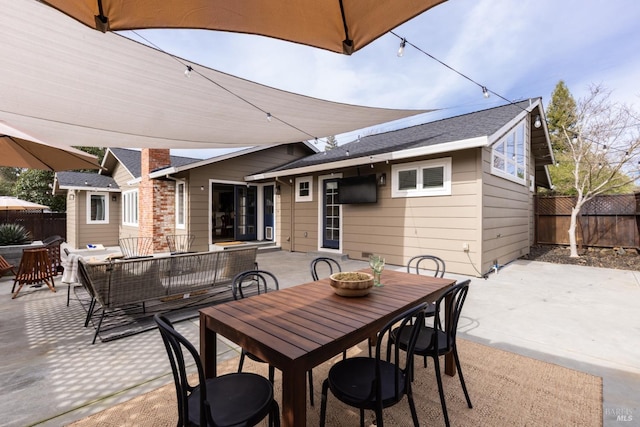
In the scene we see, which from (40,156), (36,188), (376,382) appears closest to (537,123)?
(376,382)

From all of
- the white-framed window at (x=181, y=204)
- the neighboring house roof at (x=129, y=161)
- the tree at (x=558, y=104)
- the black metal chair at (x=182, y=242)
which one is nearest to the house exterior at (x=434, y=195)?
the white-framed window at (x=181, y=204)

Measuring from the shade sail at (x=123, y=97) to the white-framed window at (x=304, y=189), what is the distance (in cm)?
262

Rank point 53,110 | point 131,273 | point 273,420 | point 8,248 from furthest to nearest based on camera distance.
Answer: point 8,248 → point 53,110 → point 131,273 → point 273,420

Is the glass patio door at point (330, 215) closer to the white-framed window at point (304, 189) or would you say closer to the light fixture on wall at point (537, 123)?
the white-framed window at point (304, 189)

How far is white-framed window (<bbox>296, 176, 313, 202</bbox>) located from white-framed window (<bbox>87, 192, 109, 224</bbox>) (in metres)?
9.19

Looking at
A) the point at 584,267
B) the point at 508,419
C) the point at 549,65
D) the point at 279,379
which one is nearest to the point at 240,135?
the point at 279,379

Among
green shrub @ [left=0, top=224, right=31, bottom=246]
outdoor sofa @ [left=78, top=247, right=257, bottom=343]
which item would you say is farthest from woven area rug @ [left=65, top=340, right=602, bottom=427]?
green shrub @ [left=0, top=224, right=31, bottom=246]

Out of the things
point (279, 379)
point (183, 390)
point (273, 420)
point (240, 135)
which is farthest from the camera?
point (240, 135)

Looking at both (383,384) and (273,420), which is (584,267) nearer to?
(383,384)

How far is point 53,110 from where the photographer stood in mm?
3973

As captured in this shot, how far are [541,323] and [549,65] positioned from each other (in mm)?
9116

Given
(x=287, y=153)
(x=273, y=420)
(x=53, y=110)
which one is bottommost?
(x=273, y=420)

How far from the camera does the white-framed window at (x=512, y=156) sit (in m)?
6.53

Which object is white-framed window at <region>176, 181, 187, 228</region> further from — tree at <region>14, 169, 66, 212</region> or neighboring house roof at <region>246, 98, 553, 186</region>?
tree at <region>14, 169, 66, 212</region>
